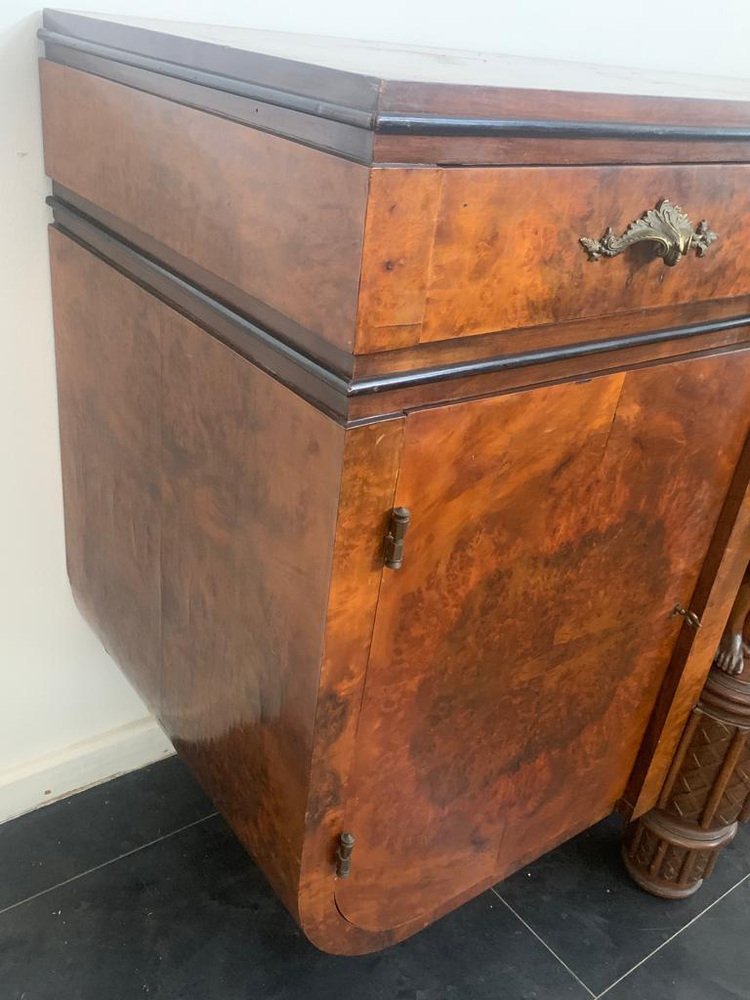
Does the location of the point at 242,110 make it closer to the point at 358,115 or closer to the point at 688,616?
the point at 358,115

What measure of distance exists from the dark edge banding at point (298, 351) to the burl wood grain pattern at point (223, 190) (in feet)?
0.09

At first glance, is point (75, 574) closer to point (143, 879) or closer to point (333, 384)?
point (143, 879)

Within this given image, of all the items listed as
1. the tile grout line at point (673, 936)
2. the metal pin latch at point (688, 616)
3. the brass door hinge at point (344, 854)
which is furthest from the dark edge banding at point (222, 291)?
the tile grout line at point (673, 936)

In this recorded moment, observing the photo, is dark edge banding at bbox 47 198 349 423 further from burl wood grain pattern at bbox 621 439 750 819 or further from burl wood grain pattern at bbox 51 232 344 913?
burl wood grain pattern at bbox 621 439 750 819

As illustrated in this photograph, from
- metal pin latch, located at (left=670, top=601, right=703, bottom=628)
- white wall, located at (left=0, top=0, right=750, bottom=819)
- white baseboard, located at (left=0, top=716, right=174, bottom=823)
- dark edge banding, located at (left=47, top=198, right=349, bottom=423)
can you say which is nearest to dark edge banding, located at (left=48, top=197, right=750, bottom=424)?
dark edge banding, located at (left=47, top=198, right=349, bottom=423)

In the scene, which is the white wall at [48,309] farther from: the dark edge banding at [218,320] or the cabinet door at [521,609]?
the cabinet door at [521,609]

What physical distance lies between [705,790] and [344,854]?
580 millimetres

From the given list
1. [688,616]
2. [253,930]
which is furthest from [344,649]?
[253,930]

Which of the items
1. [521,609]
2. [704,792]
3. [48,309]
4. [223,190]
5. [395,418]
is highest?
[223,190]

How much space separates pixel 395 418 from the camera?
594 mm

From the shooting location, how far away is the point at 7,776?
123 centimetres

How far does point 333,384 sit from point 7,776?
0.94 meters

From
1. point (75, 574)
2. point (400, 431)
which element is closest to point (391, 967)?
point (75, 574)

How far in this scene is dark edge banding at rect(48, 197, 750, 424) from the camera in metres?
0.58
